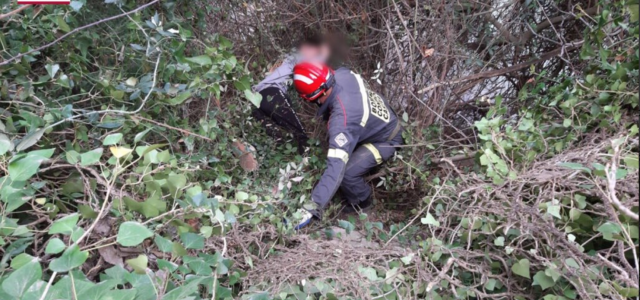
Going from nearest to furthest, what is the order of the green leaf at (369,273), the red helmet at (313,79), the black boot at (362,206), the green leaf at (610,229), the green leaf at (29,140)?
the green leaf at (610,229)
the green leaf at (29,140)
the green leaf at (369,273)
the red helmet at (313,79)
the black boot at (362,206)

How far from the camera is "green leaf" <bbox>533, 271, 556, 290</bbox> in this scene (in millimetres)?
1185

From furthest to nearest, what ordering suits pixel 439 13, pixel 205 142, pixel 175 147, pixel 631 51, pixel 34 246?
1. pixel 439 13
2. pixel 205 142
3. pixel 175 147
4. pixel 631 51
5. pixel 34 246

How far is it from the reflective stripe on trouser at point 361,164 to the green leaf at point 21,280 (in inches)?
103

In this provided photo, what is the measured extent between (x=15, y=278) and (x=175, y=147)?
132 centimetres

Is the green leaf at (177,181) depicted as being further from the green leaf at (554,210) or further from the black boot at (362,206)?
the black boot at (362,206)

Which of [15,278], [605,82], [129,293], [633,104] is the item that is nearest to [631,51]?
A: [605,82]

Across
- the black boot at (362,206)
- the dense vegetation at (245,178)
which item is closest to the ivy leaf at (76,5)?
the dense vegetation at (245,178)

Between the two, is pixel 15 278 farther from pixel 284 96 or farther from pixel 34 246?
pixel 284 96

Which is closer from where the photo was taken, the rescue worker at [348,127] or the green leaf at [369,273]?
the green leaf at [369,273]

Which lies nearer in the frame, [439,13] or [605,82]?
[605,82]

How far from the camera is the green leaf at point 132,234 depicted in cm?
95

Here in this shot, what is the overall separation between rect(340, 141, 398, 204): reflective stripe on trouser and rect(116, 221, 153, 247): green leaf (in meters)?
2.46

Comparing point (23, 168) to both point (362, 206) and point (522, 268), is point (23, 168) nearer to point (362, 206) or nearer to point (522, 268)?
point (522, 268)

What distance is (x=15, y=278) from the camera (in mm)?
841
